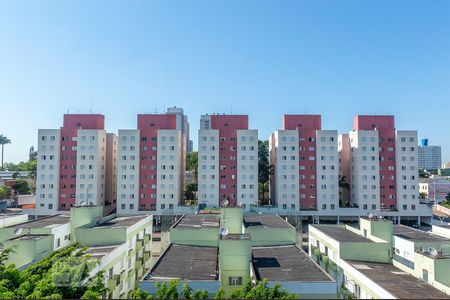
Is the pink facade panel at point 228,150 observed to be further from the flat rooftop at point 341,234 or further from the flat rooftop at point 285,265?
the flat rooftop at point 285,265

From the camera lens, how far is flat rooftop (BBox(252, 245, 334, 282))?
69.2 feet

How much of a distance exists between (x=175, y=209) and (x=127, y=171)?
11.9 meters

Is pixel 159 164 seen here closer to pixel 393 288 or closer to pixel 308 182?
pixel 308 182

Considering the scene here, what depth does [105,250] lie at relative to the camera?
27.0 m

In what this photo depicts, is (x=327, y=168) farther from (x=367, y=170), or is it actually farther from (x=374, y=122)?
(x=374, y=122)

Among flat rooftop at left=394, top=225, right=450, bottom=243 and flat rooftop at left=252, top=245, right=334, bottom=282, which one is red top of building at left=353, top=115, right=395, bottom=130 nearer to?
flat rooftop at left=394, top=225, right=450, bottom=243

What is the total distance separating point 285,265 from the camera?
2431 cm

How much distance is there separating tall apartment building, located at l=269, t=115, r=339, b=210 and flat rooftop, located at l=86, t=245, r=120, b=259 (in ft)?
137

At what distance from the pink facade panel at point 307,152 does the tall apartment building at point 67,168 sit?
37.7 meters

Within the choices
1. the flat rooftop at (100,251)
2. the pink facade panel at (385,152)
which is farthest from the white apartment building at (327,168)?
the flat rooftop at (100,251)

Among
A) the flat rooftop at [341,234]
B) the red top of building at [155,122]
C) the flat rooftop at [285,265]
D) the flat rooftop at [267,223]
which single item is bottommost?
the flat rooftop at [285,265]

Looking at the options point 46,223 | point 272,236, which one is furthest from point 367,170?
point 46,223

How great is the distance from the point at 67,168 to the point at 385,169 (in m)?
61.4

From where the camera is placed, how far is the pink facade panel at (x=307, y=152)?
2571 inches
